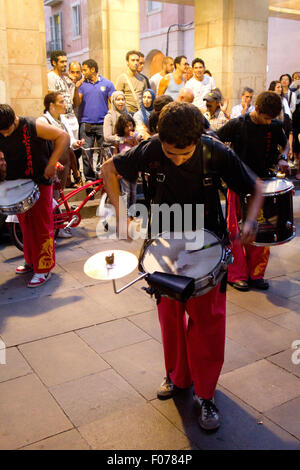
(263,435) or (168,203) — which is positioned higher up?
(168,203)

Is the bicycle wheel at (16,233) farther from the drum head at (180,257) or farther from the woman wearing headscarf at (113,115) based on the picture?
the drum head at (180,257)

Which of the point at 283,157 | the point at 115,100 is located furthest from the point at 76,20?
the point at 283,157

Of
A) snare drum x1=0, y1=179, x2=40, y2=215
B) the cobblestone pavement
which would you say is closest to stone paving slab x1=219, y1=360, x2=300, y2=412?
the cobblestone pavement

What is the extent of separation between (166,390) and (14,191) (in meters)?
2.47

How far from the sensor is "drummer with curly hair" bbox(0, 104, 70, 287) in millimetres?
4727

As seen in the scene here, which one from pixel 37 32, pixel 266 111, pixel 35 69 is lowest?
pixel 266 111

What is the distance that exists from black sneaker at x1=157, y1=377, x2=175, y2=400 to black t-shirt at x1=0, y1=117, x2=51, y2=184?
2567mm

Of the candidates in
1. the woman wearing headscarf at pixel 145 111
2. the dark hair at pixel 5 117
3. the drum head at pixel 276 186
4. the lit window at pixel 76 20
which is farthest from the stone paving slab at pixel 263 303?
the lit window at pixel 76 20

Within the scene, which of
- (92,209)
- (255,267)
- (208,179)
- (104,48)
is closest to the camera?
(208,179)

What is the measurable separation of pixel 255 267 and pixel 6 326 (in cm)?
243

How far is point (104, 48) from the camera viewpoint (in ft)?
34.6

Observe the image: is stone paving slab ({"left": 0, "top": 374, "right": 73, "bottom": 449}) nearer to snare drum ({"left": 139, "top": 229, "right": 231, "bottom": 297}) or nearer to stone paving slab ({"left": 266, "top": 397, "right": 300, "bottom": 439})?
snare drum ({"left": 139, "top": 229, "right": 231, "bottom": 297})
